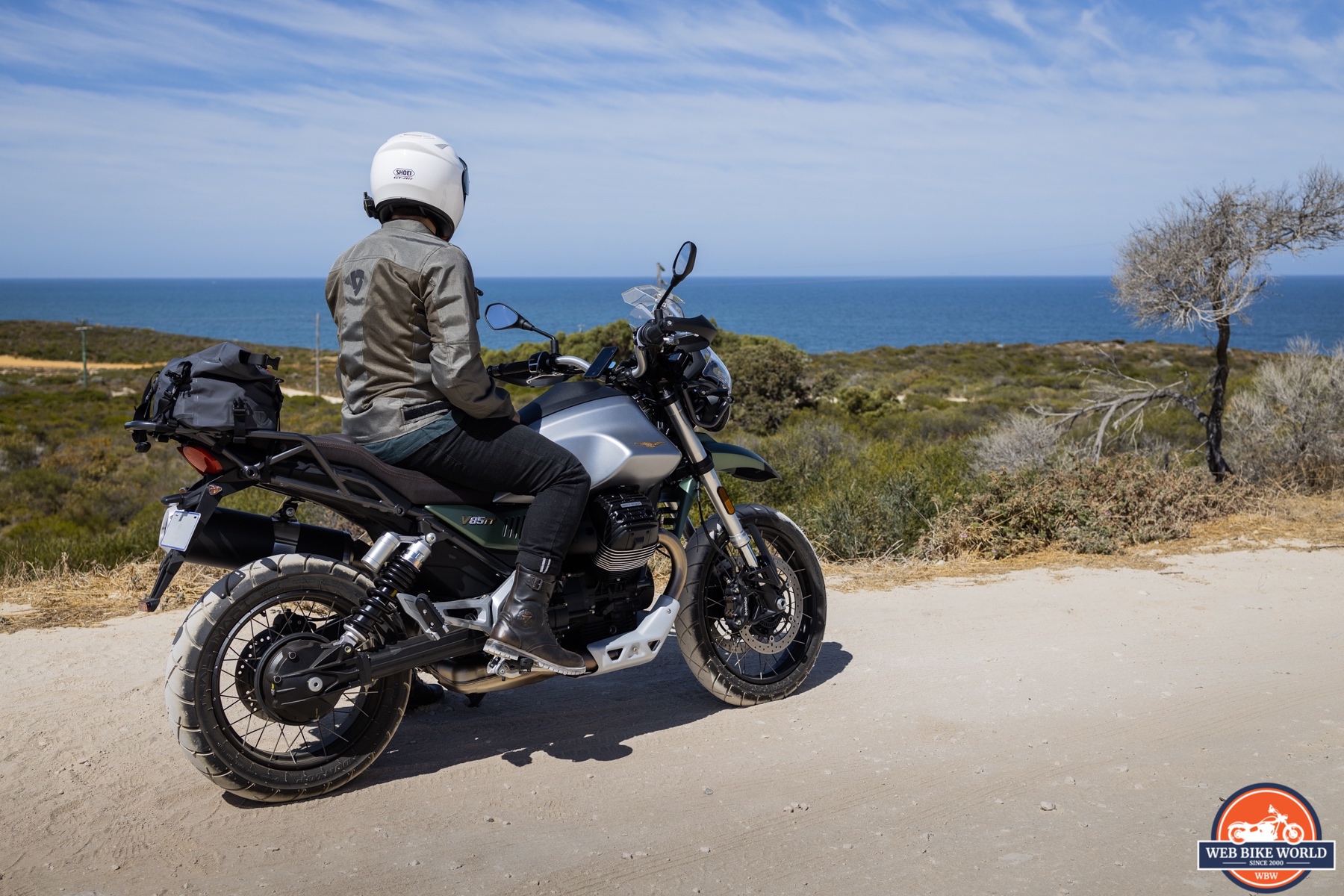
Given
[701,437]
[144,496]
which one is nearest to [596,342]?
[144,496]

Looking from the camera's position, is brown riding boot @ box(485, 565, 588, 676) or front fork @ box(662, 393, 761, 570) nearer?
brown riding boot @ box(485, 565, 588, 676)

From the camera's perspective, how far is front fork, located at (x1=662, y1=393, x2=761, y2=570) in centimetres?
471

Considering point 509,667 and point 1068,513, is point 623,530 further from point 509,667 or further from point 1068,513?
point 1068,513

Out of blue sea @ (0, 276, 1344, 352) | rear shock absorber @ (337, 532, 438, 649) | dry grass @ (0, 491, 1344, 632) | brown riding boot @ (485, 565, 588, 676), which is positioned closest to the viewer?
rear shock absorber @ (337, 532, 438, 649)

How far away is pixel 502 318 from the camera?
423 centimetres

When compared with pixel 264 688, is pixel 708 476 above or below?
above

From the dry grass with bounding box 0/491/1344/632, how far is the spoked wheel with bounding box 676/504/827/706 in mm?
2002

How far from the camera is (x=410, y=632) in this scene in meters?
4.04

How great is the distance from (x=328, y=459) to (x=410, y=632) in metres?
0.77

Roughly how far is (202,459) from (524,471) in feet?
3.75

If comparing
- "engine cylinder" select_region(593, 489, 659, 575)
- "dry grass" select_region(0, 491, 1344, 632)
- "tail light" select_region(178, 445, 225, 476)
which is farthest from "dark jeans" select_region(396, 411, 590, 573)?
"dry grass" select_region(0, 491, 1344, 632)

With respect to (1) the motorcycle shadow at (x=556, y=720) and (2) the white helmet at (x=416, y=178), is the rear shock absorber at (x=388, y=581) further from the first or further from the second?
(2) the white helmet at (x=416, y=178)

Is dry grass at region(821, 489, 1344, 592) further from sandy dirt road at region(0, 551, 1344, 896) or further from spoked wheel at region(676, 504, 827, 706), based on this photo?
spoked wheel at region(676, 504, 827, 706)

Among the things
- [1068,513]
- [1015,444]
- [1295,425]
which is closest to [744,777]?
[1068,513]
